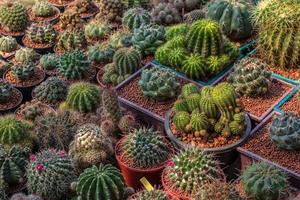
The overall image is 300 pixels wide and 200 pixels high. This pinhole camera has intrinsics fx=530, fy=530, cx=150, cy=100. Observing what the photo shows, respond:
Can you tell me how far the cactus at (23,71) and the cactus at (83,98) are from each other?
1030 millimetres

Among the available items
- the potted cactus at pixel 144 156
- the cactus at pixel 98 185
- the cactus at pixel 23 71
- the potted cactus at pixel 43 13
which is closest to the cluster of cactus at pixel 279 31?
the potted cactus at pixel 144 156

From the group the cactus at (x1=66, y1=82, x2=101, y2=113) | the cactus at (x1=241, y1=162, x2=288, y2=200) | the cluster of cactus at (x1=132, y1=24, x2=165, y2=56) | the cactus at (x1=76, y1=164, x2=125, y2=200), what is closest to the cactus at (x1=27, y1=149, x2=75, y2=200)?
the cactus at (x1=76, y1=164, x2=125, y2=200)

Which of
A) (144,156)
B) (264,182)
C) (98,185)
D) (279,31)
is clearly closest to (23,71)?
(144,156)

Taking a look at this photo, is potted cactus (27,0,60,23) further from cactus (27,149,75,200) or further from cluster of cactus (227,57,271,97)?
cactus (27,149,75,200)

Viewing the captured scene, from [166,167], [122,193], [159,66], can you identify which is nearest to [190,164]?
[166,167]

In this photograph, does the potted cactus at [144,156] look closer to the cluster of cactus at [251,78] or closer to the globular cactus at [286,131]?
the globular cactus at [286,131]

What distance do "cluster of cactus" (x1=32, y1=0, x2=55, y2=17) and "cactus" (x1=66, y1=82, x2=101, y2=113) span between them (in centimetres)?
293

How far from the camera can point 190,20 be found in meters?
8.15

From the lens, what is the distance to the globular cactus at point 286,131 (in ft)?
18.3

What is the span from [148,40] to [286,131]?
264 cm

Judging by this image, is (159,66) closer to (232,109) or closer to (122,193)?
(232,109)

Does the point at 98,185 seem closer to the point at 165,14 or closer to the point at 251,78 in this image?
the point at 251,78

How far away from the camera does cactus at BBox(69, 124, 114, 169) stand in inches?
225

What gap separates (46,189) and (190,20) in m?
3.94
